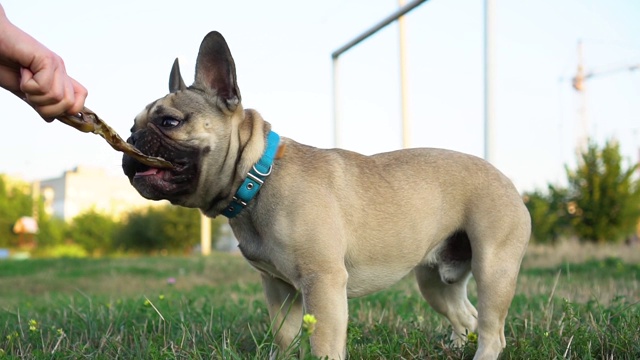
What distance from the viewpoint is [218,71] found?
3.63 metres

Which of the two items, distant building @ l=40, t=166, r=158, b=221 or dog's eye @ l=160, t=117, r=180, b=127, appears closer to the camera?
dog's eye @ l=160, t=117, r=180, b=127

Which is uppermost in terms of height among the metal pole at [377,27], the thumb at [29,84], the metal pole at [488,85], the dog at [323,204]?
the metal pole at [377,27]

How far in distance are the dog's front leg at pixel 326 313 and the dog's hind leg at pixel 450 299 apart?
1.28 m

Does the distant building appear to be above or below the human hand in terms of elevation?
above

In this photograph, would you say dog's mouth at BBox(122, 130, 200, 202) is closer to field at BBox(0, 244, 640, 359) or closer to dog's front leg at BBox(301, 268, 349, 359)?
field at BBox(0, 244, 640, 359)

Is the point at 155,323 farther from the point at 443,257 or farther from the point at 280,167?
the point at 443,257

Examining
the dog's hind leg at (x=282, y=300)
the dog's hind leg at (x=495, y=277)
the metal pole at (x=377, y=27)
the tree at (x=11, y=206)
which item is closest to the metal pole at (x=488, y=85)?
the metal pole at (x=377, y=27)

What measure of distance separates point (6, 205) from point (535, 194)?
116 feet

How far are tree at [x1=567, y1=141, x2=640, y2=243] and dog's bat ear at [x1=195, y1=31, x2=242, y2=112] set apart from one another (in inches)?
561

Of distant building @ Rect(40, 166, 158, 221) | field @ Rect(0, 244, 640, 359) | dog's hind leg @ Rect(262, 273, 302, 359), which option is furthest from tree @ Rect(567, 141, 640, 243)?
distant building @ Rect(40, 166, 158, 221)

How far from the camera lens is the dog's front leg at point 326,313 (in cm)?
321

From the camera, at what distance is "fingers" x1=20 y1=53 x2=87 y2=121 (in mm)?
2783

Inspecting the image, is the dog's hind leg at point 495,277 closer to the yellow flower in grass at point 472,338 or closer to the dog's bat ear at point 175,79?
the yellow flower in grass at point 472,338

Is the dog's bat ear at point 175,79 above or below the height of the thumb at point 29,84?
above
